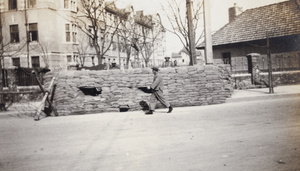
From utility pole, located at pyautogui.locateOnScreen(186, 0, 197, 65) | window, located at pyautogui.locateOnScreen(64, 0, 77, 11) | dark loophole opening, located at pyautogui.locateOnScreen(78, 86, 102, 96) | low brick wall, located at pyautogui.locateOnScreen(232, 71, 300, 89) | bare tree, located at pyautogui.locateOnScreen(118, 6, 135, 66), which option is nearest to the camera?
dark loophole opening, located at pyautogui.locateOnScreen(78, 86, 102, 96)

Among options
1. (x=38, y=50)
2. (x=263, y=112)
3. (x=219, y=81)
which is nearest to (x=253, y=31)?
(x=219, y=81)

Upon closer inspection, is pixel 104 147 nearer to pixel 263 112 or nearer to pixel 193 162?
pixel 193 162

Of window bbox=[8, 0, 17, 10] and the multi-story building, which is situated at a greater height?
window bbox=[8, 0, 17, 10]

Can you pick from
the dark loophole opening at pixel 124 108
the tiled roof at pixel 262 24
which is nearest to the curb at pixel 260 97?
the dark loophole opening at pixel 124 108

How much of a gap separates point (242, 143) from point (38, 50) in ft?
82.2

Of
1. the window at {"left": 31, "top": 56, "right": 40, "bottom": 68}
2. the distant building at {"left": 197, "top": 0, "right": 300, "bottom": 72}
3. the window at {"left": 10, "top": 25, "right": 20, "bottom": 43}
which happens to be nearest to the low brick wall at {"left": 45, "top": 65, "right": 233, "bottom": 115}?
the distant building at {"left": 197, "top": 0, "right": 300, "bottom": 72}

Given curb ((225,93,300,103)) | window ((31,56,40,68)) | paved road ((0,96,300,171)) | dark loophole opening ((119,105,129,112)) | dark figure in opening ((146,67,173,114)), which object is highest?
window ((31,56,40,68))

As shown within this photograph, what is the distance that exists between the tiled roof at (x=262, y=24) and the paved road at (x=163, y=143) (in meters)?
14.1

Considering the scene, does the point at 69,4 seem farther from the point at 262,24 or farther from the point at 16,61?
the point at 262,24

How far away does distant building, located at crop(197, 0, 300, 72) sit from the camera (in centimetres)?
1616

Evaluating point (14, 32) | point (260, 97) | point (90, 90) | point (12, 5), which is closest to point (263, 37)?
point (260, 97)

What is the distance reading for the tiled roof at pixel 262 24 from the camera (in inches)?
768

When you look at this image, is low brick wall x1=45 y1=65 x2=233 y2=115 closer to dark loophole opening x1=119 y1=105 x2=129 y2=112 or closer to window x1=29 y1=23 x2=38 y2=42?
dark loophole opening x1=119 y1=105 x2=129 y2=112

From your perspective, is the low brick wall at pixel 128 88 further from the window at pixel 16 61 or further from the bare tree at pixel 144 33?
the bare tree at pixel 144 33
